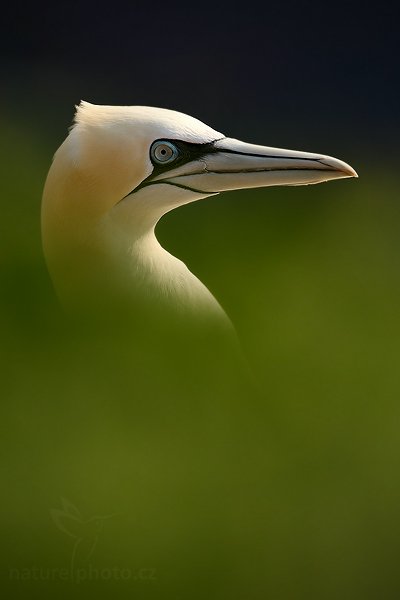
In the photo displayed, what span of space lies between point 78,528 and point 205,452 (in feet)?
0.50

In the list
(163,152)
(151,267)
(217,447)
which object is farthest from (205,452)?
(163,152)

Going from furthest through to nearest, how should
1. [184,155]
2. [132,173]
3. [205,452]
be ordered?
1. [184,155]
2. [132,173]
3. [205,452]

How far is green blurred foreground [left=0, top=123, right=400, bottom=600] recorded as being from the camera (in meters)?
0.53

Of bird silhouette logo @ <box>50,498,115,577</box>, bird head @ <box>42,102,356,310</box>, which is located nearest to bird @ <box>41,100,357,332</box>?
bird head @ <box>42,102,356,310</box>

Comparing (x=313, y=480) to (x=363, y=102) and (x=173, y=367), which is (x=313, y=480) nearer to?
(x=173, y=367)

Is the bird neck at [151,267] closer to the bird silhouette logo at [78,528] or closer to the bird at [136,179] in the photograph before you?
the bird at [136,179]

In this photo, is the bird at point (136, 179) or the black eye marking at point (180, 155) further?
the black eye marking at point (180, 155)

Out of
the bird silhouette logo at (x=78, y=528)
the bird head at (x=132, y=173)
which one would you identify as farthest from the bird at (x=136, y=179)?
the bird silhouette logo at (x=78, y=528)

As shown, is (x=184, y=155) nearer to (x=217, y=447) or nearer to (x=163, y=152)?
(x=163, y=152)

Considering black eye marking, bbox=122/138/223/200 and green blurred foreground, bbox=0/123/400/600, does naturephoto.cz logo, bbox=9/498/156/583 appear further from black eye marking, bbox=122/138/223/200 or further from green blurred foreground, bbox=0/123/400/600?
black eye marking, bbox=122/138/223/200

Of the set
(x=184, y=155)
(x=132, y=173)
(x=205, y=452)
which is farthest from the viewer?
(x=184, y=155)

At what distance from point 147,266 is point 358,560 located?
1.91m

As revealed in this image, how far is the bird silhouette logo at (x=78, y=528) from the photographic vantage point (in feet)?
1.89

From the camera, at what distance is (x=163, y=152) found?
248cm
